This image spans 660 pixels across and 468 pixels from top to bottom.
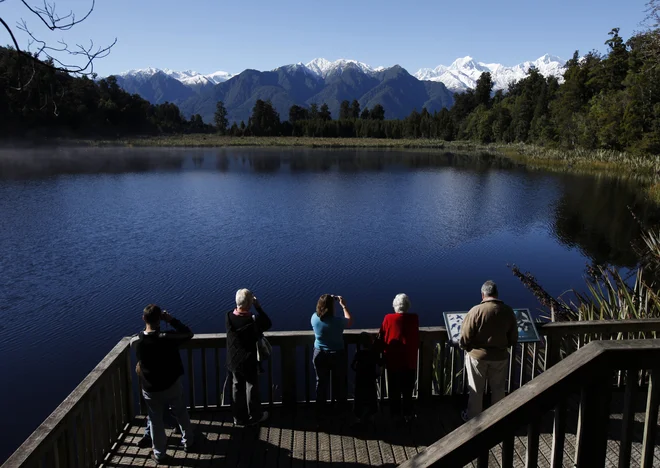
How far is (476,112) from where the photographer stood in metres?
111

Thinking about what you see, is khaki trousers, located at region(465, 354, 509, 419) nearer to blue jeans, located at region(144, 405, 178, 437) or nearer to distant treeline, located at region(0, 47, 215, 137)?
blue jeans, located at region(144, 405, 178, 437)

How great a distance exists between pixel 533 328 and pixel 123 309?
1041 cm

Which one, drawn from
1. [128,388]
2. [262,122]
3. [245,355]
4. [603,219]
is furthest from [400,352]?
[262,122]

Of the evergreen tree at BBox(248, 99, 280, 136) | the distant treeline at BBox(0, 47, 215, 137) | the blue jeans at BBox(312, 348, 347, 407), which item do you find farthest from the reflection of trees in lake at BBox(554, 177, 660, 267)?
the evergreen tree at BBox(248, 99, 280, 136)

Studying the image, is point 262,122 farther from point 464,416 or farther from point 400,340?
point 464,416

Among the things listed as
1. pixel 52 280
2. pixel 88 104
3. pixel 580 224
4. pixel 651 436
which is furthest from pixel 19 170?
pixel 88 104

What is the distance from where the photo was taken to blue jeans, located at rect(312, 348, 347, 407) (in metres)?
5.14

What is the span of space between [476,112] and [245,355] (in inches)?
4492

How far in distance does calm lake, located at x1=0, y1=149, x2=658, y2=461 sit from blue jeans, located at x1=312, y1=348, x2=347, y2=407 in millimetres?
5097

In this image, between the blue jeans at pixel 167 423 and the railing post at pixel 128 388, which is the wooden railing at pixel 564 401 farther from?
the railing post at pixel 128 388

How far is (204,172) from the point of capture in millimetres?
50094

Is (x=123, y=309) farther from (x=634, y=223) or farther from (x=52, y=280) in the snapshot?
(x=634, y=223)

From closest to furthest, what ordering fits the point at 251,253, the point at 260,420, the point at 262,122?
1. the point at 260,420
2. the point at 251,253
3. the point at 262,122

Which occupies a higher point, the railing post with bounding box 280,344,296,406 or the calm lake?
the railing post with bounding box 280,344,296,406
